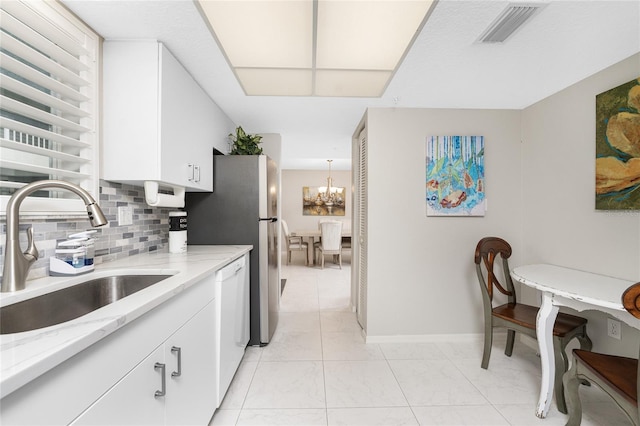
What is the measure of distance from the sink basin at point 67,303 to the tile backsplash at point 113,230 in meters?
0.20

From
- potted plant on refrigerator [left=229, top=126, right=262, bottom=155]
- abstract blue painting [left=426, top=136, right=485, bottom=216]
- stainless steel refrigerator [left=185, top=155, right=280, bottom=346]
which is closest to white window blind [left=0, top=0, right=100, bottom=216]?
stainless steel refrigerator [left=185, top=155, right=280, bottom=346]

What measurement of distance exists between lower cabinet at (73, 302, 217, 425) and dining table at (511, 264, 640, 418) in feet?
6.13

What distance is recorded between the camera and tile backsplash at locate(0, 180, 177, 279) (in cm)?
123

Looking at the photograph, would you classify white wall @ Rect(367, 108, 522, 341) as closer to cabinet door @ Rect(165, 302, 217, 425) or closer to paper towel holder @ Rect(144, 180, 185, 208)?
cabinet door @ Rect(165, 302, 217, 425)

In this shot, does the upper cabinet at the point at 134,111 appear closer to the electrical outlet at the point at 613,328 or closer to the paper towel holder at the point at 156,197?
the paper towel holder at the point at 156,197

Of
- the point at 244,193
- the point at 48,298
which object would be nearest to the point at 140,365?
the point at 48,298

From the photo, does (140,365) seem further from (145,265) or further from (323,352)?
(323,352)

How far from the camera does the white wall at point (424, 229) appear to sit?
2.52 metres

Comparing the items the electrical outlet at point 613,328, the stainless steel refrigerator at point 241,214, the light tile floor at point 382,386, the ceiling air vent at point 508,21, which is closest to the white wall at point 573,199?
the electrical outlet at point 613,328

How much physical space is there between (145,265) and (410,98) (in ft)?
7.46

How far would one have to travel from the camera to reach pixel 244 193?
241cm

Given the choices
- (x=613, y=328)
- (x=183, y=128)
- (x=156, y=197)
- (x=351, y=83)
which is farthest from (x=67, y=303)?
(x=613, y=328)

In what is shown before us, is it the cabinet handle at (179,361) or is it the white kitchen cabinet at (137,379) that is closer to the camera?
the white kitchen cabinet at (137,379)

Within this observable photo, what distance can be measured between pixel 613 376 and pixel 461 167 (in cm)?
170
